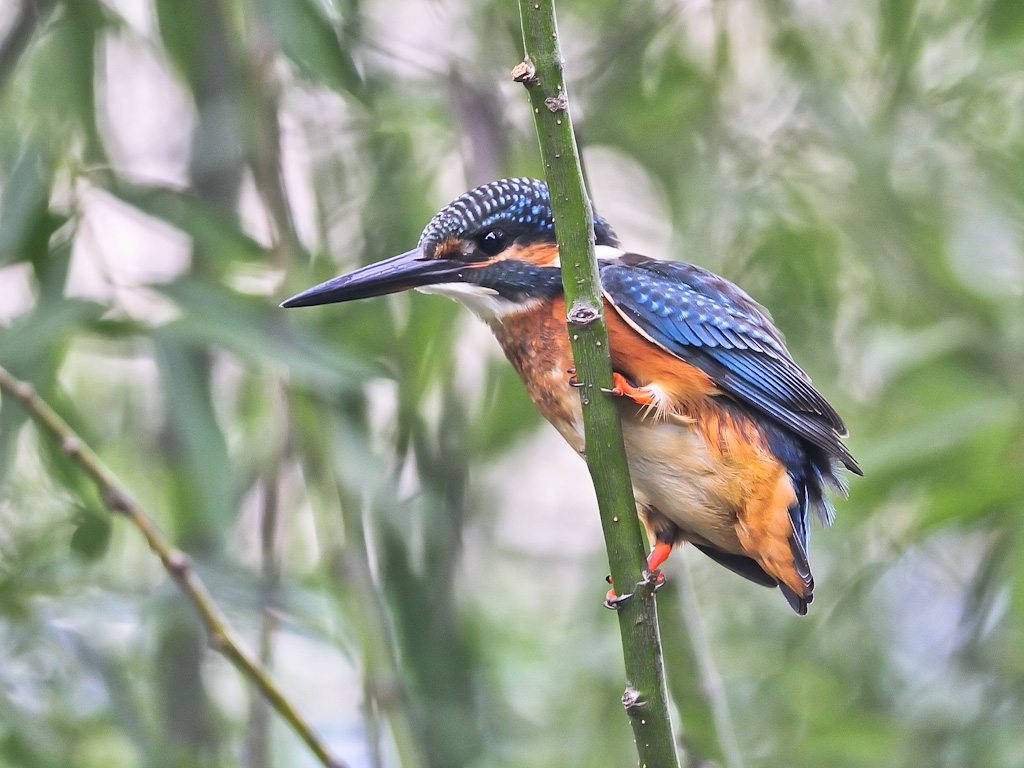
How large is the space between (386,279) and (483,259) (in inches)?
7.4

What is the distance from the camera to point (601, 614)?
108 inches

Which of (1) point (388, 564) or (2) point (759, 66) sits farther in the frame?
(2) point (759, 66)

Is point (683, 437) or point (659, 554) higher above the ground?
point (683, 437)

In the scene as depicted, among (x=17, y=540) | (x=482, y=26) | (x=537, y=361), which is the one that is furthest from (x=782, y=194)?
(x=17, y=540)

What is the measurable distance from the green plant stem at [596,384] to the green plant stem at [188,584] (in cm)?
47

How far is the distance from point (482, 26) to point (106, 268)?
109 centimetres

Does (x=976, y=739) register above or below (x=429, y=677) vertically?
below

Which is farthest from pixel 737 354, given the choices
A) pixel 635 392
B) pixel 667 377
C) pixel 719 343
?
pixel 635 392

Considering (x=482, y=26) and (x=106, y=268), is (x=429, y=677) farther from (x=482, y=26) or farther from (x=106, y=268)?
(x=482, y=26)

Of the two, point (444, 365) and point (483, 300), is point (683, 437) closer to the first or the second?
point (483, 300)

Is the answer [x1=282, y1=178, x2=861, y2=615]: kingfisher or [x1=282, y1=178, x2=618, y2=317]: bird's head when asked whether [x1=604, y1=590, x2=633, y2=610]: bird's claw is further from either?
[x1=282, y1=178, x2=618, y2=317]: bird's head

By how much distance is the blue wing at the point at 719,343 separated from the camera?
1.94 metres

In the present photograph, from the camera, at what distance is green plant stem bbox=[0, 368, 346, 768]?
1.72m

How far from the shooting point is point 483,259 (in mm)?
1923
